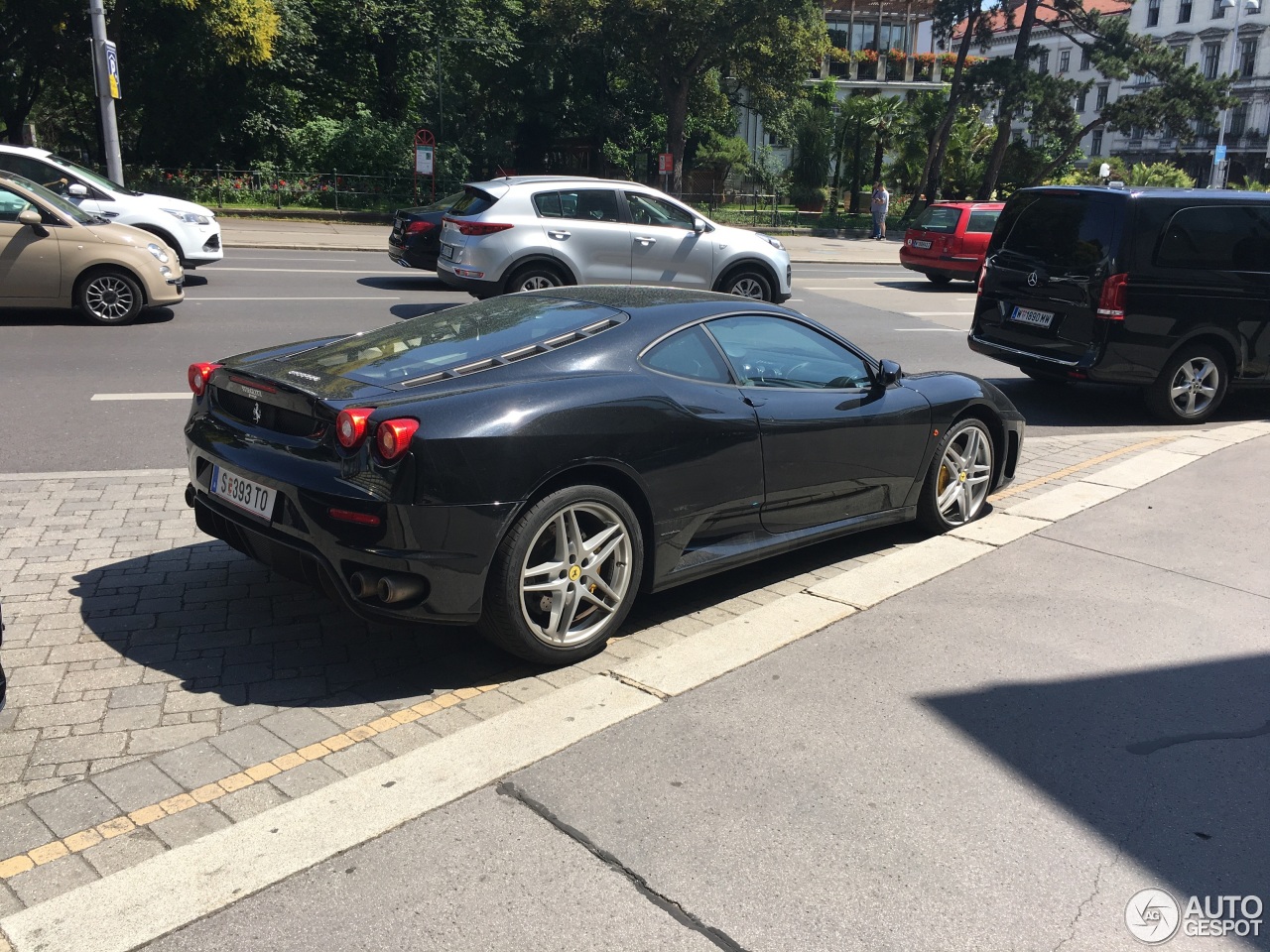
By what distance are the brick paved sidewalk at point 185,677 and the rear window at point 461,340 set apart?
1.10m

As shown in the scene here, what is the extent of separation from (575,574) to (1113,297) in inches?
257

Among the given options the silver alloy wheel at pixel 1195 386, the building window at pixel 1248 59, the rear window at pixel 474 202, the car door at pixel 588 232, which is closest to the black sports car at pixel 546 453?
the silver alloy wheel at pixel 1195 386

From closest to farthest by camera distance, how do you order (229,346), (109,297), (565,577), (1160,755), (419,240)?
(1160,755), (565,577), (229,346), (109,297), (419,240)

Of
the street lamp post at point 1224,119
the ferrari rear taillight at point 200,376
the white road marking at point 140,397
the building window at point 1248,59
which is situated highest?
the building window at point 1248,59

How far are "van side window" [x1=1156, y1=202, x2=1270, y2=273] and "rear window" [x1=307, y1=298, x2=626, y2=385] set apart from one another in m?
6.21

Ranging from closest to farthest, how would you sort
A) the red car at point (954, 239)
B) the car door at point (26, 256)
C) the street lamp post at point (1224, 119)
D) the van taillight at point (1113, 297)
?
the van taillight at point (1113, 297) → the car door at point (26, 256) → the red car at point (954, 239) → the street lamp post at point (1224, 119)

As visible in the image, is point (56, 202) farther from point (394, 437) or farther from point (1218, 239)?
point (1218, 239)

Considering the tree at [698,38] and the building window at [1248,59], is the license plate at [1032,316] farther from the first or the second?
the building window at [1248,59]

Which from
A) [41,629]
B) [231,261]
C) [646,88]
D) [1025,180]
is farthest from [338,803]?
[1025,180]

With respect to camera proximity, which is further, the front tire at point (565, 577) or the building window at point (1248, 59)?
the building window at point (1248, 59)

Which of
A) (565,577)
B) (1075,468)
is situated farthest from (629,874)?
(1075,468)

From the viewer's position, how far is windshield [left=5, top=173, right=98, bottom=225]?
38.7ft

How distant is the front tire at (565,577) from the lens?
13.4 feet

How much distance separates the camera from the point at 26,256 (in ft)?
37.8
